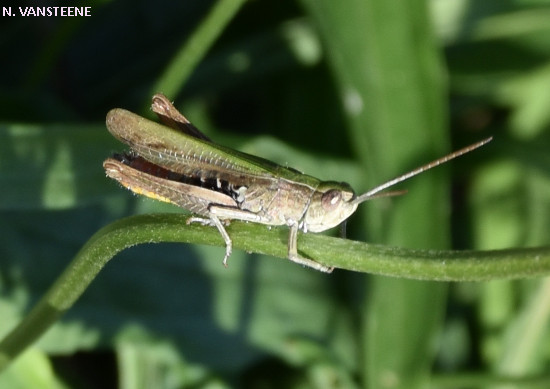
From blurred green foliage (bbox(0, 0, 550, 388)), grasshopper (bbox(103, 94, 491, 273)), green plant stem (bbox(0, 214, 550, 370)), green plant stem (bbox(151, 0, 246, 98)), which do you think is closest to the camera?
green plant stem (bbox(0, 214, 550, 370))

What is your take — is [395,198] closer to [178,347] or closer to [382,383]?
[382,383]

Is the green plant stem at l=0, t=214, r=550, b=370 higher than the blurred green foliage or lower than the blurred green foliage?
lower

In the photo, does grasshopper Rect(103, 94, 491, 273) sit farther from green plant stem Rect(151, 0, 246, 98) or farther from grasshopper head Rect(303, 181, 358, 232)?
green plant stem Rect(151, 0, 246, 98)

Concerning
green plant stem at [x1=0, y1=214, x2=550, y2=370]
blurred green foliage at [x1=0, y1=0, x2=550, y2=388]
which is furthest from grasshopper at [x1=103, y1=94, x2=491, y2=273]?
blurred green foliage at [x1=0, y1=0, x2=550, y2=388]

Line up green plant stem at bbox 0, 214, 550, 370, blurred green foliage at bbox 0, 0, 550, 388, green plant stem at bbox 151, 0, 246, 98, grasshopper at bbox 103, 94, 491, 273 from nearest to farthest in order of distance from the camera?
green plant stem at bbox 0, 214, 550, 370 < grasshopper at bbox 103, 94, 491, 273 < green plant stem at bbox 151, 0, 246, 98 < blurred green foliage at bbox 0, 0, 550, 388

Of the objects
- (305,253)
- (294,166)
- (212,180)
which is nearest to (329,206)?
(212,180)

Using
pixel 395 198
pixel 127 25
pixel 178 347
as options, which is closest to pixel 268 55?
pixel 127 25

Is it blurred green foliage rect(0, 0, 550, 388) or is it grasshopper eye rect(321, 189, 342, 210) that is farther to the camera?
blurred green foliage rect(0, 0, 550, 388)
